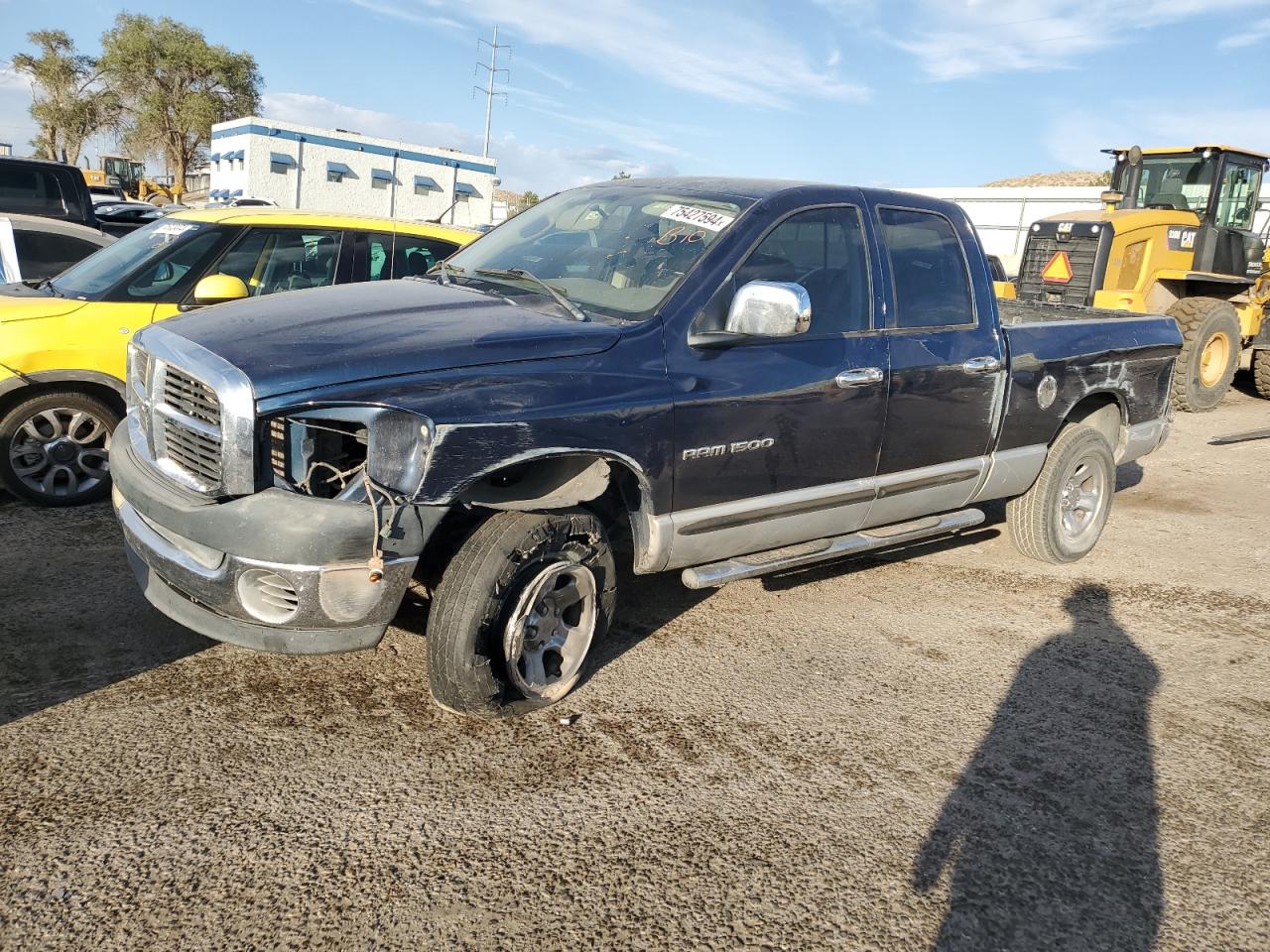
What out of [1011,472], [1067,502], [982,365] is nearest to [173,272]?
[982,365]

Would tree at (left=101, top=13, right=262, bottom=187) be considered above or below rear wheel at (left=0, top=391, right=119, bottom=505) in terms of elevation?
above

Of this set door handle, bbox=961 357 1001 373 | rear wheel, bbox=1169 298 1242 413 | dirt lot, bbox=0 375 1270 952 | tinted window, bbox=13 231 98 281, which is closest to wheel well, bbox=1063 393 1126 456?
door handle, bbox=961 357 1001 373

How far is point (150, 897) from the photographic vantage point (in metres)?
2.59

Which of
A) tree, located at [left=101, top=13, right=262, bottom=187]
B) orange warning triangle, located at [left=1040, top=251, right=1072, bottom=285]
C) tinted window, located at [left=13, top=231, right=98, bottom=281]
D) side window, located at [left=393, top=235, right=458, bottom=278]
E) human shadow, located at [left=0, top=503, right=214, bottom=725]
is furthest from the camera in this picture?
tree, located at [left=101, top=13, right=262, bottom=187]

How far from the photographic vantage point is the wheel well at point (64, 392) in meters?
5.44

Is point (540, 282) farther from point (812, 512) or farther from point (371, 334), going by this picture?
point (812, 512)

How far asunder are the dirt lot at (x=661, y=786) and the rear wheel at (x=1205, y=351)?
7.74 meters

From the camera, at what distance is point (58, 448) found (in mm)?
5613

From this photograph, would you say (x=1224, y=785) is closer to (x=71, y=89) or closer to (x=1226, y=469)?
(x=1226, y=469)

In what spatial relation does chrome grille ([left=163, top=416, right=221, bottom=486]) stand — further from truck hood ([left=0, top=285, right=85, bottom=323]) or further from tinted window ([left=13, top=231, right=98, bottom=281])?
tinted window ([left=13, top=231, right=98, bottom=281])

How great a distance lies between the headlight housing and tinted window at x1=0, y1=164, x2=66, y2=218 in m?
9.37

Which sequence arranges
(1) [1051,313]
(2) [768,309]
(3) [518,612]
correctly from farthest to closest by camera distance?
1. (1) [1051,313]
2. (2) [768,309]
3. (3) [518,612]

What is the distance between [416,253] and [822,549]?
3.55 metres

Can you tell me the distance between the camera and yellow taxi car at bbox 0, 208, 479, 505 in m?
5.44
